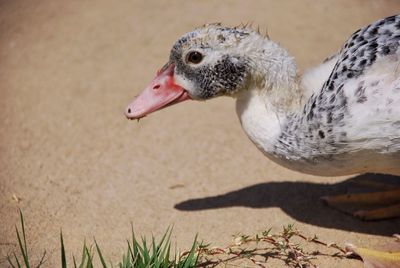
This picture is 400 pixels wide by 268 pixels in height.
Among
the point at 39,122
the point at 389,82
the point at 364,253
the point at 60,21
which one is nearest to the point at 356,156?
the point at 389,82

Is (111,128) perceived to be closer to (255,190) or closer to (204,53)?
(255,190)

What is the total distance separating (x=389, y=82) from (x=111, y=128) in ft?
7.85

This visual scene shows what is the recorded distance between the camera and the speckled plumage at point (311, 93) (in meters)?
2.84

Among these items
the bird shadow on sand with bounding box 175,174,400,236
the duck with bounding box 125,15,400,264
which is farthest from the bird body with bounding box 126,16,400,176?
the bird shadow on sand with bounding box 175,174,400,236

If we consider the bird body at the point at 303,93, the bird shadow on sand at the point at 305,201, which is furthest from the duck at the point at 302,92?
the bird shadow on sand at the point at 305,201

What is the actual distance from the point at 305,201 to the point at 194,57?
1.33 metres

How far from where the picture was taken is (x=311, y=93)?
10.6 feet

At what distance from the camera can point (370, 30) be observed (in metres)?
3.17

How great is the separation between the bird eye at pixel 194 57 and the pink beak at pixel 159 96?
0.14 meters

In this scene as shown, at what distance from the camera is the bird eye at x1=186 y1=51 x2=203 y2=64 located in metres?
3.16

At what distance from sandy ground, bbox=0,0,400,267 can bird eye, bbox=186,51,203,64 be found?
1038 mm

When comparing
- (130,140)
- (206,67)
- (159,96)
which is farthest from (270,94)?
(130,140)

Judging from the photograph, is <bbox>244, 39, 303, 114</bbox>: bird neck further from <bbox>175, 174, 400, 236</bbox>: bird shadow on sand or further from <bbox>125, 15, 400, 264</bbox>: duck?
<bbox>175, 174, 400, 236</bbox>: bird shadow on sand

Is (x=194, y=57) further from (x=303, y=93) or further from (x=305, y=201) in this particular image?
(x=305, y=201)
